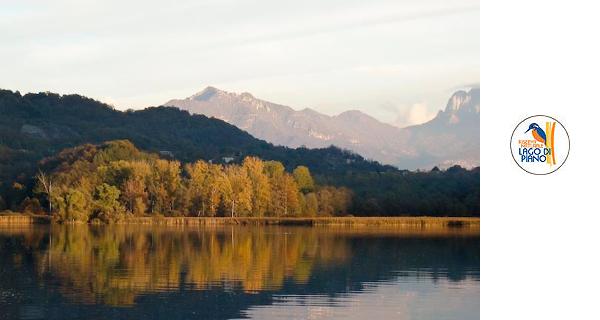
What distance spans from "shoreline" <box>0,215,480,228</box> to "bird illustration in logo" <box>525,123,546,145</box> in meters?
97.7

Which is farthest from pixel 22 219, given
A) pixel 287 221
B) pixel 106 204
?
pixel 287 221

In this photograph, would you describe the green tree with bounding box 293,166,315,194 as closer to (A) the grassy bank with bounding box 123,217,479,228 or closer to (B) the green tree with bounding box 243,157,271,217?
(B) the green tree with bounding box 243,157,271,217

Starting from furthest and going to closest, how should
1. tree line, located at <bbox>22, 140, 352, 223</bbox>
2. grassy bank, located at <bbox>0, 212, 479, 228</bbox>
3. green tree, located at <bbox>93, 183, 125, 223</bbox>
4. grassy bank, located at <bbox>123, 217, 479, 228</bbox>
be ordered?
grassy bank, located at <bbox>123, 217, 479, 228</bbox>
grassy bank, located at <bbox>0, 212, 479, 228</bbox>
tree line, located at <bbox>22, 140, 352, 223</bbox>
green tree, located at <bbox>93, 183, 125, 223</bbox>

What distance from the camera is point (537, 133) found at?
15.4m

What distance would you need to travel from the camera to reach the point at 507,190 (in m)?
15.7

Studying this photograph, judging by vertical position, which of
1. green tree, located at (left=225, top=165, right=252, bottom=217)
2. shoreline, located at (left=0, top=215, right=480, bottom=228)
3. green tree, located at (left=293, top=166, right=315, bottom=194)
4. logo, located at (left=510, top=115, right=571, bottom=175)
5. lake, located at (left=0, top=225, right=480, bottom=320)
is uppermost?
green tree, located at (left=293, top=166, right=315, bottom=194)

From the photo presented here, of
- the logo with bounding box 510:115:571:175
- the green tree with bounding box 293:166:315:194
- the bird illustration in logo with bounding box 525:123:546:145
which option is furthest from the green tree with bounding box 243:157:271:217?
the bird illustration in logo with bounding box 525:123:546:145

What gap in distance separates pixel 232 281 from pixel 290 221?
271 ft

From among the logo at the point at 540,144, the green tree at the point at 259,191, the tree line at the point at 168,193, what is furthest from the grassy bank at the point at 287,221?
the logo at the point at 540,144

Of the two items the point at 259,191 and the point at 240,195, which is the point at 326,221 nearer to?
the point at 259,191

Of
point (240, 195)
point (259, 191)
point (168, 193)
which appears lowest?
point (240, 195)

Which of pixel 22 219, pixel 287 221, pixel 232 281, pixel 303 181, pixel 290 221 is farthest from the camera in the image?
pixel 303 181

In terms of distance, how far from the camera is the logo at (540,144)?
50.0ft

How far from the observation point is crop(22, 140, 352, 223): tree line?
11244cm
